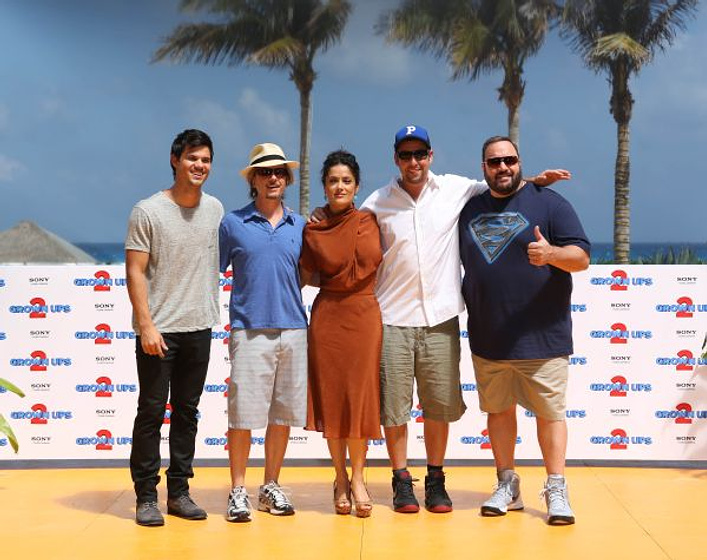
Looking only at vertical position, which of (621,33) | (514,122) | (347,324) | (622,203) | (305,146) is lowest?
(347,324)

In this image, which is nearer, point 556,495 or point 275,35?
point 556,495

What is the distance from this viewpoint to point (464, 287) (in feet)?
15.6

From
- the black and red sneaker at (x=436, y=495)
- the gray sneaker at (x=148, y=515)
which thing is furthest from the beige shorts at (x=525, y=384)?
the gray sneaker at (x=148, y=515)

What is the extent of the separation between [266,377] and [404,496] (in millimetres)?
883

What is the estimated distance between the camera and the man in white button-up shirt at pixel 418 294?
4.68 metres

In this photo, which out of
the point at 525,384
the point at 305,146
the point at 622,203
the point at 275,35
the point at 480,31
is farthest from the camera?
the point at 305,146

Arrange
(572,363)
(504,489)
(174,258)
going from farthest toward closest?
1. (572,363)
2. (504,489)
3. (174,258)

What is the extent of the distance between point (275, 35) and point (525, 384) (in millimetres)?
21770

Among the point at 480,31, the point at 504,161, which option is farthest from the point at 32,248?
the point at 504,161

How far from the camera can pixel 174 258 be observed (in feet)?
14.8

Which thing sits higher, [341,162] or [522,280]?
[341,162]

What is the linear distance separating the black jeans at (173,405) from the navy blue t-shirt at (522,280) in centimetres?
130

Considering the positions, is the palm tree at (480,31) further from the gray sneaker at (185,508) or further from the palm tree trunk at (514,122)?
the gray sneaker at (185,508)

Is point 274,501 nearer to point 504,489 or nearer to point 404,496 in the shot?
point 404,496
